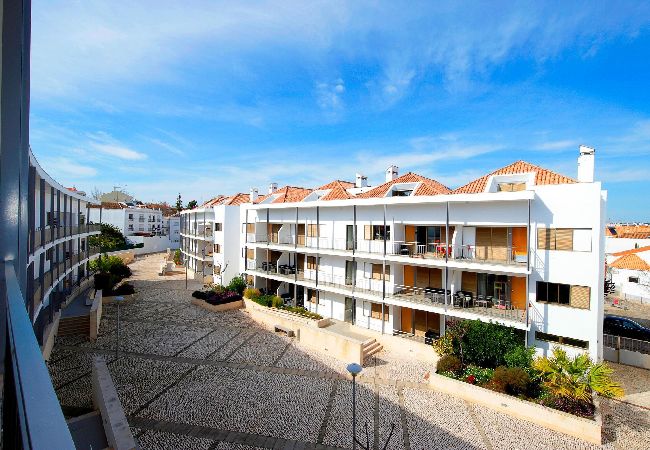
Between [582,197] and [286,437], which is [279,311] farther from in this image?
[582,197]

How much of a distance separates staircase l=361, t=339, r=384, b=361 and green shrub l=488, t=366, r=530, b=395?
20.7ft

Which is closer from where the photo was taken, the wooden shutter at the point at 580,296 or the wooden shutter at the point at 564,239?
the wooden shutter at the point at 580,296

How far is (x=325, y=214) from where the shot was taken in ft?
84.7

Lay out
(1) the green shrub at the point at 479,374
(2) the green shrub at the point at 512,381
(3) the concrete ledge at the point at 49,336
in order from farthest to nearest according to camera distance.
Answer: (3) the concrete ledge at the point at 49,336
(1) the green shrub at the point at 479,374
(2) the green shrub at the point at 512,381

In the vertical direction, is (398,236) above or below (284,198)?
below

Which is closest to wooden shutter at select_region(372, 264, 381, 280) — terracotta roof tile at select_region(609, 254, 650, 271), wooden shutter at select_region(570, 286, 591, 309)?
wooden shutter at select_region(570, 286, 591, 309)

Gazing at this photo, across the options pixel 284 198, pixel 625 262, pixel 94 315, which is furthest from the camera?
pixel 625 262

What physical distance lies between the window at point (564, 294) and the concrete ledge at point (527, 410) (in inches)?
154

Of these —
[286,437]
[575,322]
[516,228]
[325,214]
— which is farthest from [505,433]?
Result: [325,214]

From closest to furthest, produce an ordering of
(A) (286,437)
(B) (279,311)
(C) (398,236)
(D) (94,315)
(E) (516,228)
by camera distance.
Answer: (A) (286,437) < (E) (516,228) < (D) (94,315) < (C) (398,236) < (B) (279,311)

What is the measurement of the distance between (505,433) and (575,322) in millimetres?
6254

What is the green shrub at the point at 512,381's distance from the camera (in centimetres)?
1425

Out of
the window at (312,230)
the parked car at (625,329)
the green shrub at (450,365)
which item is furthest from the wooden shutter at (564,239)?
the window at (312,230)

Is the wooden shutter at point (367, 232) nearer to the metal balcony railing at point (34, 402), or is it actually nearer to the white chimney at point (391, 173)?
the white chimney at point (391, 173)
